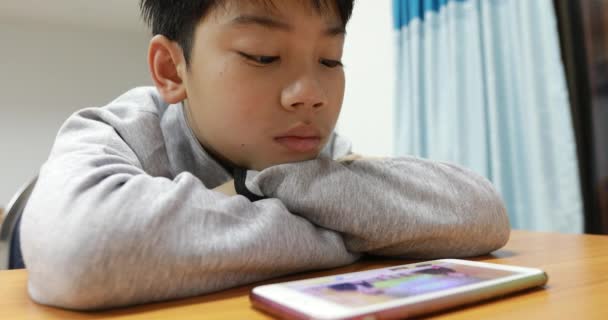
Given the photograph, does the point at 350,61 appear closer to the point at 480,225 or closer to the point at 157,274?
the point at 480,225

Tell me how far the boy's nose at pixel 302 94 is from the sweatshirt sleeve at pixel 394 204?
3.1 inches

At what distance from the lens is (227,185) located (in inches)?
24.9

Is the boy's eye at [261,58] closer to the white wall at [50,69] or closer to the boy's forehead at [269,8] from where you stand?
the boy's forehead at [269,8]

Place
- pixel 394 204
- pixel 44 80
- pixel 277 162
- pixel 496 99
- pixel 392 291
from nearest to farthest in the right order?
1. pixel 392 291
2. pixel 394 204
3. pixel 277 162
4. pixel 496 99
5. pixel 44 80

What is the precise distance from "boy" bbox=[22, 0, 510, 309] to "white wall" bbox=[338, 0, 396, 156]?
1644mm

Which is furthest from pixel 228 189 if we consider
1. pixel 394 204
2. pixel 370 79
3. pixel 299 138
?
pixel 370 79

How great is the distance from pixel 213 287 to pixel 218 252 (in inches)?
1.5

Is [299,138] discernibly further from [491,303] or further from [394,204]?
[491,303]

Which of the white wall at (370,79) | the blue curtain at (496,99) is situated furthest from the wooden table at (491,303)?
the white wall at (370,79)

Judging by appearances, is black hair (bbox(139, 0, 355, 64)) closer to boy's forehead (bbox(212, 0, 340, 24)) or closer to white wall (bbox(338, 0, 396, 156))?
boy's forehead (bbox(212, 0, 340, 24))

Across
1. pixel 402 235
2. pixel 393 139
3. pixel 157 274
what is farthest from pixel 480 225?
pixel 393 139

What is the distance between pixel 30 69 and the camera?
11.5 feet

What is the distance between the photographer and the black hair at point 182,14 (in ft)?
2.13

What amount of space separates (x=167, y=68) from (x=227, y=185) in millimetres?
238
